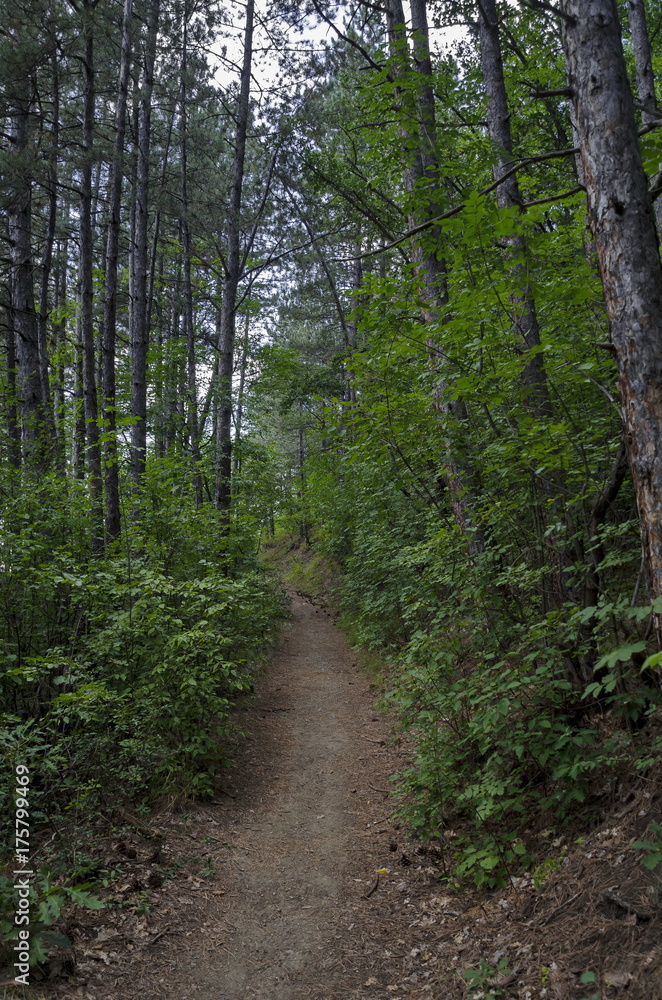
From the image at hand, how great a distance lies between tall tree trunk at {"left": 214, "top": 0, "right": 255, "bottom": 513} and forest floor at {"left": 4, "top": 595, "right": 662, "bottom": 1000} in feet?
22.2

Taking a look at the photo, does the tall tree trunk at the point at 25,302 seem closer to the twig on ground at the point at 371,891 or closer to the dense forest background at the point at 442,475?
the dense forest background at the point at 442,475

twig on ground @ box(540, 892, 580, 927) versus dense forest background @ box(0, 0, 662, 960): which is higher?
dense forest background @ box(0, 0, 662, 960)

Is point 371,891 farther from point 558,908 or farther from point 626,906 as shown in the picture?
point 626,906

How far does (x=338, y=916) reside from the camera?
3.95 metres

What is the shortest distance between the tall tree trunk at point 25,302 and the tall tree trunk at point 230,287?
3.35 meters

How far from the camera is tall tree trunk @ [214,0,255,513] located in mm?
11445

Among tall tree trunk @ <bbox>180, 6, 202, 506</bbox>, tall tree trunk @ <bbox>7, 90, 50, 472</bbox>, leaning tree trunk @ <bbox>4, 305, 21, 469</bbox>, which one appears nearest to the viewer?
leaning tree trunk @ <bbox>4, 305, 21, 469</bbox>

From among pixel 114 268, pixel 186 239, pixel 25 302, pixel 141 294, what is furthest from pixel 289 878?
pixel 186 239

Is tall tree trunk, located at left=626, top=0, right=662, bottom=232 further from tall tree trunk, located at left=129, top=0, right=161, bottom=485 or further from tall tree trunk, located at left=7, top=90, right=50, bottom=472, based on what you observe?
tall tree trunk, located at left=7, top=90, right=50, bottom=472

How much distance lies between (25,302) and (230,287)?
13.3 ft

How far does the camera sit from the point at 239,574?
34.2 feet

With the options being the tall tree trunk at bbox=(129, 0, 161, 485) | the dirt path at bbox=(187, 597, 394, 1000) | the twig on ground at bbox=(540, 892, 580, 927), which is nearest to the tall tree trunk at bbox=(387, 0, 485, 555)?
the twig on ground at bbox=(540, 892, 580, 927)

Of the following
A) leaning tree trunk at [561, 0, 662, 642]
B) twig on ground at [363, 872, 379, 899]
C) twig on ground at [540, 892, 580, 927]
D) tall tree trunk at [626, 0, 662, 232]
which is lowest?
twig on ground at [363, 872, 379, 899]

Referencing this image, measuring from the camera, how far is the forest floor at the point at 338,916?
2.77 metres
